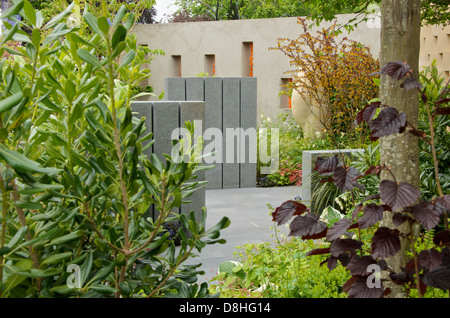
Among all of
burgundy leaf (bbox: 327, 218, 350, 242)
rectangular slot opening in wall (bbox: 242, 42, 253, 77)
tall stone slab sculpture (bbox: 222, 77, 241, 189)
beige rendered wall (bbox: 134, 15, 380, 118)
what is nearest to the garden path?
tall stone slab sculpture (bbox: 222, 77, 241, 189)

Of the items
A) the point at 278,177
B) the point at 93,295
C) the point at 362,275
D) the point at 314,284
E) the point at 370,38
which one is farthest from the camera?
the point at 370,38

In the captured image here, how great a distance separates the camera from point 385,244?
1.65m

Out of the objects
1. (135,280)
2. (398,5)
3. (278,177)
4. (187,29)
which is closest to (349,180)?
(398,5)

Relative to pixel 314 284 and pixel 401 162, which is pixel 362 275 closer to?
pixel 401 162

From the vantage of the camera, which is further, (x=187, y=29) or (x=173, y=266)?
(x=187, y=29)

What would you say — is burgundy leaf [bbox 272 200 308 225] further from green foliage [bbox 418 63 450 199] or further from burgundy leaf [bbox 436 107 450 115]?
green foliage [bbox 418 63 450 199]

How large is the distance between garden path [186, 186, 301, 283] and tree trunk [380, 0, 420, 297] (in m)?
1.46

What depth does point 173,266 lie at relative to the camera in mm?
1523

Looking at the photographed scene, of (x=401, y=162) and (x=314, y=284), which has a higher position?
(x=401, y=162)

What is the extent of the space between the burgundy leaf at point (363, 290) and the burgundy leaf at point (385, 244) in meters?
0.13

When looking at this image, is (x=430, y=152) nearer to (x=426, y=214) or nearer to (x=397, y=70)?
(x=397, y=70)

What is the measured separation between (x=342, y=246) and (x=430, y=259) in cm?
30

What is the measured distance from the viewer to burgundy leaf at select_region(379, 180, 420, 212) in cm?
158

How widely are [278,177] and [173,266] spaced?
585 centimetres
